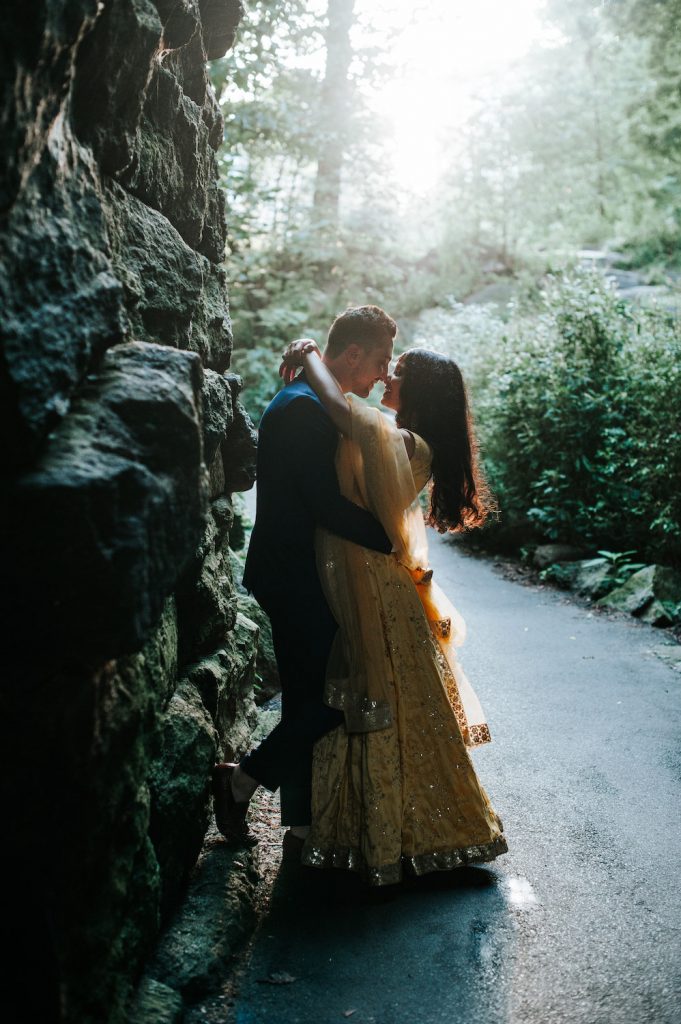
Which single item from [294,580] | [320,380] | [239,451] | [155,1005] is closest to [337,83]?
[239,451]

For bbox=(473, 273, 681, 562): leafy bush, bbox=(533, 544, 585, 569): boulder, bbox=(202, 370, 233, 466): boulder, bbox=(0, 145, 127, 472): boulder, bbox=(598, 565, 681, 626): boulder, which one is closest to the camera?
bbox=(0, 145, 127, 472): boulder

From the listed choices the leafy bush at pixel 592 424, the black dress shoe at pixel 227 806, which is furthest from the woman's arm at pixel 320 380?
the leafy bush at pixel 592 424

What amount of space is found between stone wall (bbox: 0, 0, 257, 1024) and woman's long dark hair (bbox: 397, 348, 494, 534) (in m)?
1.32

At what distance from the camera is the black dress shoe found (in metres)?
3.25

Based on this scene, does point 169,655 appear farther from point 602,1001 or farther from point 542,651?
point 542,651

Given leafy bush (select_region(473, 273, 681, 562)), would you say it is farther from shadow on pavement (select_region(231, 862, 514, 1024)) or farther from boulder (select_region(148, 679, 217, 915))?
boulder (select_region(148, 679, 217, 915))

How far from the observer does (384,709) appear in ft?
10.6

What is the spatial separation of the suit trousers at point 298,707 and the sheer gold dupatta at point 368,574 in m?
0.05

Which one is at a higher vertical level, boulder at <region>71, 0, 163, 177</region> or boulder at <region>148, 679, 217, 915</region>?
boulder at <region>71, 0, 163, 177</region>

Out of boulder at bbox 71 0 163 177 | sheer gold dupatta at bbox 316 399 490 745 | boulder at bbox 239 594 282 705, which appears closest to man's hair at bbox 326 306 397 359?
sheer gold dupatta at bbox 316 399 490 745

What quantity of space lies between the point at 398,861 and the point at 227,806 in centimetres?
69

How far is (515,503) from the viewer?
10.6m

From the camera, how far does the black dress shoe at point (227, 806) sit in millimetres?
3248

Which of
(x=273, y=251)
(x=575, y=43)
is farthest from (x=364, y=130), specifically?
(x=575, y=43)
